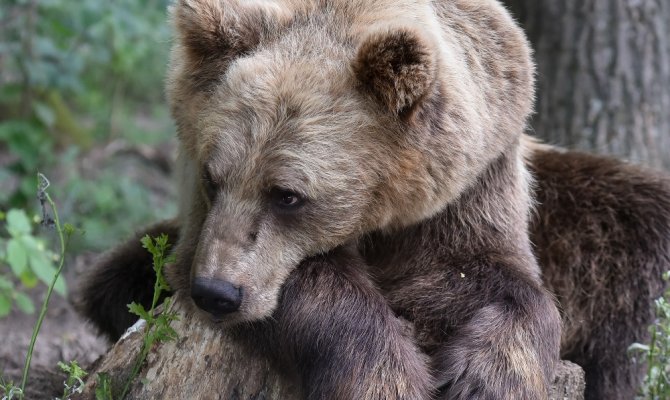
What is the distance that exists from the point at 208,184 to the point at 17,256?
182 centimetres

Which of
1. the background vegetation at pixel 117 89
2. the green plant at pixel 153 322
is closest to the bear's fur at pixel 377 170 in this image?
the green plant at pixel 153 322

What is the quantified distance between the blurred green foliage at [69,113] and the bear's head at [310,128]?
2450 millimetres

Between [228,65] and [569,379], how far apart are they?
7.22 feet

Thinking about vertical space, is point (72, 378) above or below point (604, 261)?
above

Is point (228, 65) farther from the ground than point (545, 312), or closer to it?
farther from the ground

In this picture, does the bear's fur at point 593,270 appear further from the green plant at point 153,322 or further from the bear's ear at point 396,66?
the bear's ear at point 396,66

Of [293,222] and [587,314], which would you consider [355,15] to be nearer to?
[293,222]

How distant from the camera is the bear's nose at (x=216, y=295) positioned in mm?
3740

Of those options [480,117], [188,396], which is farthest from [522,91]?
[188,396]

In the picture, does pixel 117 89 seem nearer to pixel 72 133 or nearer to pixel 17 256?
pixel 72 133

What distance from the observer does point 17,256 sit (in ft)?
17.7

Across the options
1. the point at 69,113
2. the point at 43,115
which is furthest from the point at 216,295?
the point at 69,113

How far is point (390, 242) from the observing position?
4633 millimetres

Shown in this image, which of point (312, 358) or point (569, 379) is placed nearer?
point (312, 358)
